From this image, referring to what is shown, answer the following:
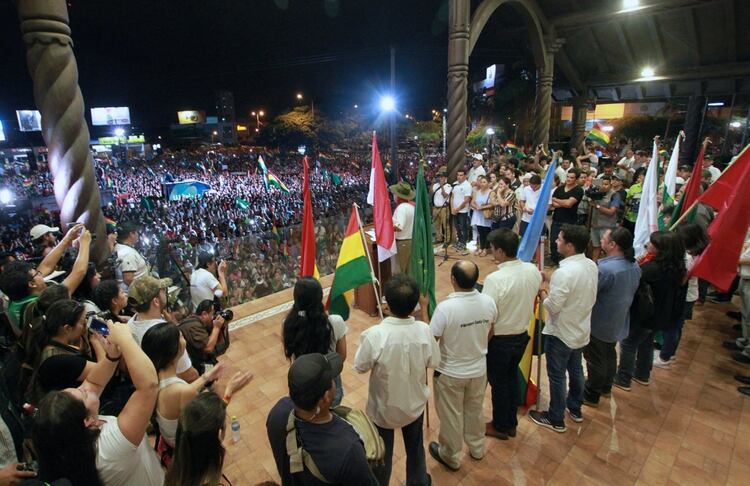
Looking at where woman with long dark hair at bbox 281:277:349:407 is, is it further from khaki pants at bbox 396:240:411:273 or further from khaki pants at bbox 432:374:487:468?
khaki pants at bbox 396:240:411:273

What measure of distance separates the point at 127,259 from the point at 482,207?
19.0 ft

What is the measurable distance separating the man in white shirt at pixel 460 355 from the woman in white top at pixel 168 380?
1.31 metres

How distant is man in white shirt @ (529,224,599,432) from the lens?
296cm

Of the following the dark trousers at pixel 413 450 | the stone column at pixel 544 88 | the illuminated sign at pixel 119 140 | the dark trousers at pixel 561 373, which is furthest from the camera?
the illuminated sign at pixel 119 140

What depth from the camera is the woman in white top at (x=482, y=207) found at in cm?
742

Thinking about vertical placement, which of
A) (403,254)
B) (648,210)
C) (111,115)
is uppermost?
(111,115)

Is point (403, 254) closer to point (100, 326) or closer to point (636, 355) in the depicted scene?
point (636, 355)

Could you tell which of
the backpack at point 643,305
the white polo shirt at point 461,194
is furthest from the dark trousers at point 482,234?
the backpack at point 643,305

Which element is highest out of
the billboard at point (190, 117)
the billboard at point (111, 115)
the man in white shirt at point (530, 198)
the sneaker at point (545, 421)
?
the billboard at point (190, 117)

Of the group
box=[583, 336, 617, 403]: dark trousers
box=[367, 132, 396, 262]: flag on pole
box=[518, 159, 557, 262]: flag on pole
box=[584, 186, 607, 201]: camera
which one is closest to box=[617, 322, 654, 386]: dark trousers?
box=[583, 336, 617, 403]: dark trousers

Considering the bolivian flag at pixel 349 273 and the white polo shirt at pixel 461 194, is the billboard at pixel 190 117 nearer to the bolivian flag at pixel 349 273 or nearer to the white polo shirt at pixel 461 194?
the white polo shirt at pixel 461 194

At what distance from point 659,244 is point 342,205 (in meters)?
8.58

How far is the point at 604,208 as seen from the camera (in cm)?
598

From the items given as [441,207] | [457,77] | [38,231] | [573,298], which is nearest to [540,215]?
[573,298]
